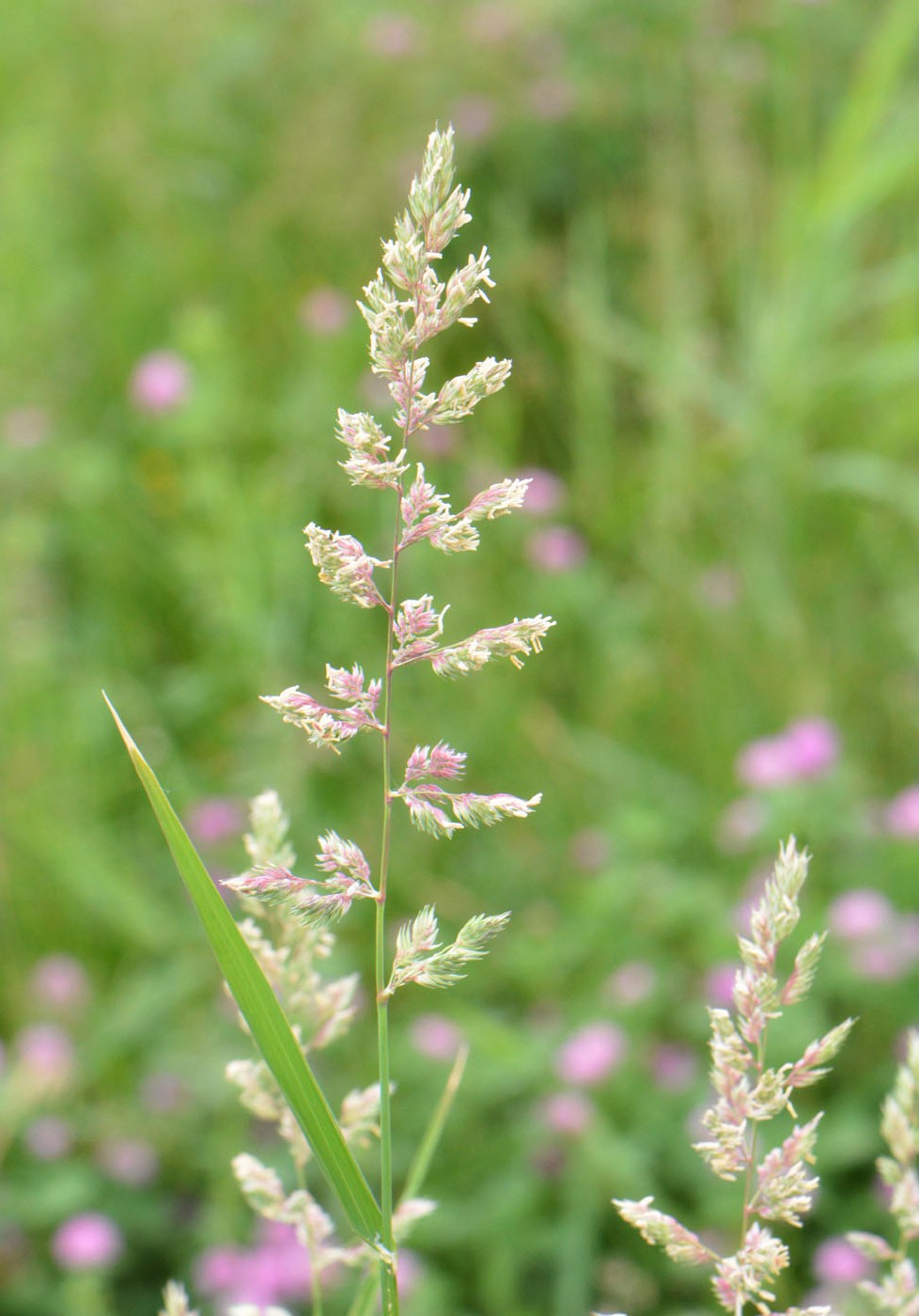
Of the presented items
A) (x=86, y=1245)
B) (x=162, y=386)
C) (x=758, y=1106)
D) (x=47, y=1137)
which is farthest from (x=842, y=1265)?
(x=162, y=386)

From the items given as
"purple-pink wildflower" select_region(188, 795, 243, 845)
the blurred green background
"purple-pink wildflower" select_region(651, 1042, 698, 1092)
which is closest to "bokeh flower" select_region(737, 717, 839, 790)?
the blurred green background

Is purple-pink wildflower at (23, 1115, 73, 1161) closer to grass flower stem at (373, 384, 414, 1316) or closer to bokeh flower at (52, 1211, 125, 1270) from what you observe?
bokeh flower at (52, 1211, 125, 1270)

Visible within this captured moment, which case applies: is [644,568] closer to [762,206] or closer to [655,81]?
[762,206]

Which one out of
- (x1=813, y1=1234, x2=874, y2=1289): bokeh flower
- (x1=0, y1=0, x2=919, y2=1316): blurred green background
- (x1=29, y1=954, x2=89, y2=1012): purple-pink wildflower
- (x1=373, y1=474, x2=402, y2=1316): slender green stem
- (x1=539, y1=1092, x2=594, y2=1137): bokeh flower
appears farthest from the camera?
(x1=29, y1=954, x2=89, y2=1012): purple-pink wildflower

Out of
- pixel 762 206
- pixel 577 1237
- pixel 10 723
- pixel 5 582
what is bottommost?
pixel 577 1237

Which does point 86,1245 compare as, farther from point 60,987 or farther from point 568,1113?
point 568,1113

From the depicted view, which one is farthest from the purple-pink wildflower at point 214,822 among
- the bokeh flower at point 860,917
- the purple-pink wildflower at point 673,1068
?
the bokeh flower at point 860,917

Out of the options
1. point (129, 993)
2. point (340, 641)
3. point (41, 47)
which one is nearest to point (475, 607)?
point (340, 641)
